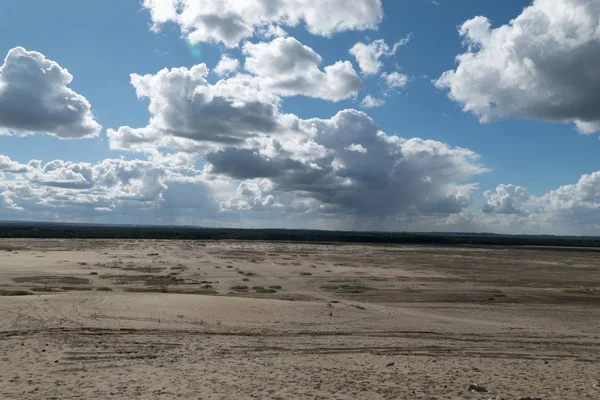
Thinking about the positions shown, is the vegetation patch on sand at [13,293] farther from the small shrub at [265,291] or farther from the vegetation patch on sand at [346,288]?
the vegetation patch on sand at [346,288]

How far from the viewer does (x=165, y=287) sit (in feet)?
112

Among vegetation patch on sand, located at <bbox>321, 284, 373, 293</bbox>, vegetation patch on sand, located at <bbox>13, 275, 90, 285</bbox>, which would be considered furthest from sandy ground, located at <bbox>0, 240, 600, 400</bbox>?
vegetation patch on sand, located at <bbox>13, 275, 90, 285</bbox>

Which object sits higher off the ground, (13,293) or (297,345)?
(297,345)

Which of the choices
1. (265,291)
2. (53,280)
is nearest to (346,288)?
(265,291)

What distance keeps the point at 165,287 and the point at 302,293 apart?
32.7 feet

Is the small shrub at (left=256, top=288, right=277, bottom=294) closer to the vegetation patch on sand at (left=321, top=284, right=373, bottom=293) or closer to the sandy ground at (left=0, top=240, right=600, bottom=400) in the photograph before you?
the sandy ground at (left=0, top=240, right=600, bottom=400)

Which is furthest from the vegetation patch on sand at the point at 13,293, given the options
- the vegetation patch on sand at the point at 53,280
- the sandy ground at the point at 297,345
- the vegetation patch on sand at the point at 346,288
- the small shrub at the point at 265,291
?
the vegetation patch on sand at the point at 346,288

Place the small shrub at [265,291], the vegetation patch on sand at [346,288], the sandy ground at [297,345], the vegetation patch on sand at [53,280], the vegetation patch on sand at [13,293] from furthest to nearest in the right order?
1. the vegetation patch on sand at [53,280]
2. the vegetation patch on sand at [346,288]
3. the small shrub at [265,291]
4. the vegetation patch on sand at [13,293]
5. the sandy ground at [297,345]

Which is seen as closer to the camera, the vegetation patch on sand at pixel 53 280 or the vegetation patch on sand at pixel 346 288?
the vegetation patch on sand at pixel 346 288

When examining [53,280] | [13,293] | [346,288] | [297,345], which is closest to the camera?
[297,345]

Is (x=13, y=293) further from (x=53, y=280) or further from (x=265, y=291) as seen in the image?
(x=265, y=291)

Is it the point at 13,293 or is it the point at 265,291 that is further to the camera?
the point at 265,291

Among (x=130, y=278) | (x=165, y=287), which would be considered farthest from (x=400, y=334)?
(x=130, y=278)

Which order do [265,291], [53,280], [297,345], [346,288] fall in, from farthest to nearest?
[53,280] → [346,288] → [265,291] → [297,345]
